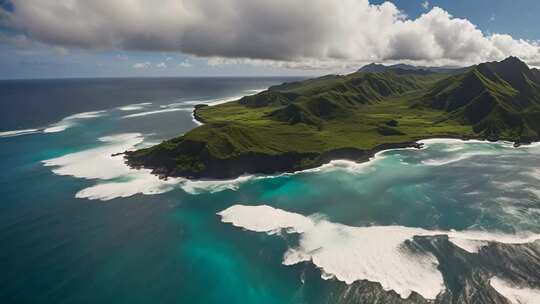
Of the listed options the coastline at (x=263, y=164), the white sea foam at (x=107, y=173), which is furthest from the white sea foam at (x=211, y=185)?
the white sea foam at (x=107, y=173)

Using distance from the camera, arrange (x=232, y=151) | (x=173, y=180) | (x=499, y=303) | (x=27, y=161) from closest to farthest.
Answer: (x=499, y=303) → (x=173, y=180) → (x=232, y=151) → (x=27, y=161)

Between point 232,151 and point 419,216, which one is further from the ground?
point 232,151

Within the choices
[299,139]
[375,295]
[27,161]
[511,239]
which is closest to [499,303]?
[375,295]

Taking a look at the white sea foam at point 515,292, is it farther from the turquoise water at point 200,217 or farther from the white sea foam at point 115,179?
the white sea foam at point 115,179

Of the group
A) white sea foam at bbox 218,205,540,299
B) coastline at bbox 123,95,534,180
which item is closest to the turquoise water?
white sea foam at bbox 218,205,540,299

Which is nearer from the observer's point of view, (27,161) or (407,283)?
(407,283)

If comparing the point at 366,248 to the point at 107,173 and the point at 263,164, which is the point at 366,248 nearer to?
the point at 263,164

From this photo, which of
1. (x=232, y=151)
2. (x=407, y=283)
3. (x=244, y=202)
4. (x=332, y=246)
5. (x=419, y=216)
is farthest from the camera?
(x=232, y=151)

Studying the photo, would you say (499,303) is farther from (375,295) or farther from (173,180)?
(173,180)
